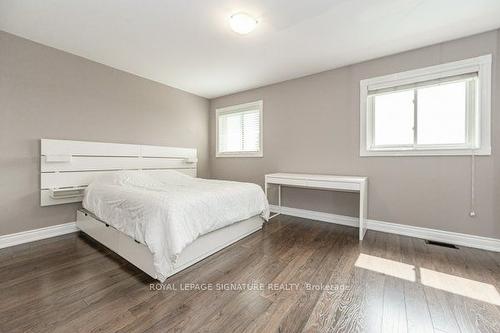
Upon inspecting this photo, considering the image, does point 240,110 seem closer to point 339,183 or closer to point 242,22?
point 242,22

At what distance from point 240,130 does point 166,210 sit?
3.06m

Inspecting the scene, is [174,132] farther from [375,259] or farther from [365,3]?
[375,259]

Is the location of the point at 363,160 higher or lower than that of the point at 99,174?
higher

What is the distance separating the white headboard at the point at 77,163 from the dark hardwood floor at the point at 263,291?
661mm

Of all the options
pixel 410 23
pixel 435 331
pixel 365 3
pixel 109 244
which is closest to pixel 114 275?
pixel 109 244

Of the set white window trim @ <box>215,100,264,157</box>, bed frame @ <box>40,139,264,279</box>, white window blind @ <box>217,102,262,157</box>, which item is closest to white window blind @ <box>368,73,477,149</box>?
white window trim @ <box>215,100,264,157</box>

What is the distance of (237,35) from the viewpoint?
251 cm

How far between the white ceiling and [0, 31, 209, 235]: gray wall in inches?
9.3

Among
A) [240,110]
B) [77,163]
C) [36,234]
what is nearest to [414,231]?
[240,110]

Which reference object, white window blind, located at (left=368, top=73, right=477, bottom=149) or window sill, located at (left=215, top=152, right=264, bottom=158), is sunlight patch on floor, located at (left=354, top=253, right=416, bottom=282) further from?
window sill, located at (left=215, top=152, right=264, bottom=158)

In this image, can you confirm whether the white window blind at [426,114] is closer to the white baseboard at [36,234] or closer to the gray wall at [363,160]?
the gray wall at [363,160]

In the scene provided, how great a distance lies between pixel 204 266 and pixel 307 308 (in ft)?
3.35

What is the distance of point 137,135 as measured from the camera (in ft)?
12.2

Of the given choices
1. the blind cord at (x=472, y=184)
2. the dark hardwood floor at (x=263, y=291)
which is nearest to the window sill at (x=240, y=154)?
the dark hardwood floor at (x=263, y=291)
